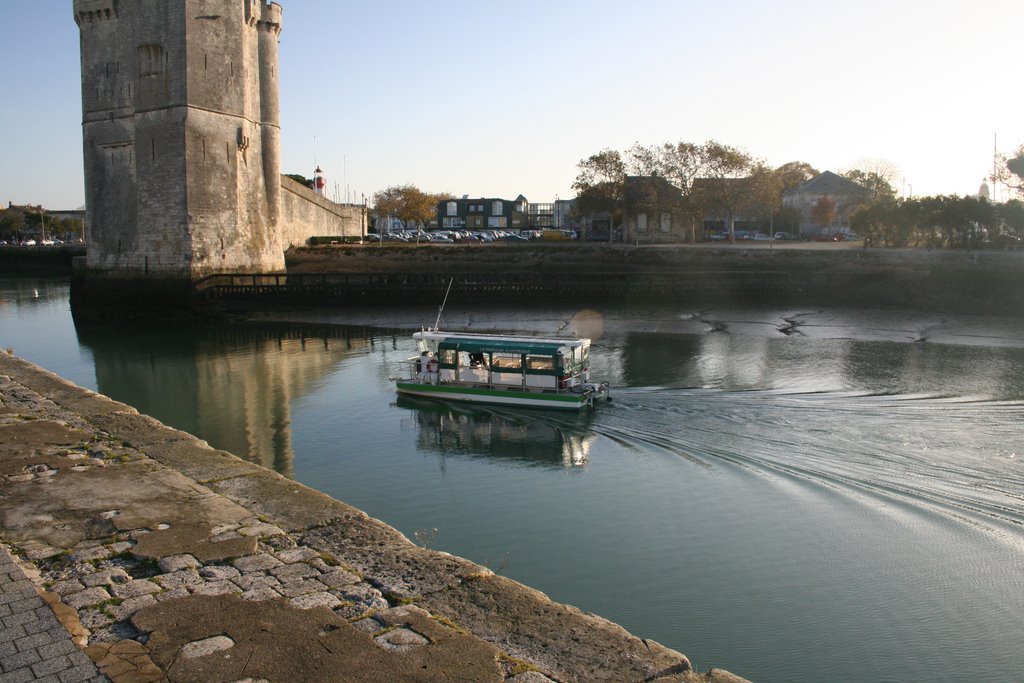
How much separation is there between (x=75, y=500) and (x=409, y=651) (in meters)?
4.44

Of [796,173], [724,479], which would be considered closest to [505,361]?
[724,479]

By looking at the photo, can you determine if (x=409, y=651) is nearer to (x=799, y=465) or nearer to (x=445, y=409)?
(x=799, y=465)

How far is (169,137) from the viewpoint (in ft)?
127

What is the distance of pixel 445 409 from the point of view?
2083 cm

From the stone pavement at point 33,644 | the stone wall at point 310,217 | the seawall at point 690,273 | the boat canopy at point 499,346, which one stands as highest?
the stone wall at point 310,217

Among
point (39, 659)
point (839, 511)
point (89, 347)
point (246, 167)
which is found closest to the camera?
point (39, 659)

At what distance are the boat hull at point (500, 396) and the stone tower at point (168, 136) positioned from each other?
21.6m

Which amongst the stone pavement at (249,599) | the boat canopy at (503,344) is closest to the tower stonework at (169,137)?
the boat canopy at (503,344)

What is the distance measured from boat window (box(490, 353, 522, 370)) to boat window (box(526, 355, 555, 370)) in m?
0.34

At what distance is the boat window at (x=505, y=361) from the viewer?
69.3 feet

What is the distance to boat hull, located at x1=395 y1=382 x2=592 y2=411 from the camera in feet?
65.1

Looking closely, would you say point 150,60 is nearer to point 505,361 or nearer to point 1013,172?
point 505,361

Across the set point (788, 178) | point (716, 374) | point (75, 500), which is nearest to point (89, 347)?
point (716, 374)

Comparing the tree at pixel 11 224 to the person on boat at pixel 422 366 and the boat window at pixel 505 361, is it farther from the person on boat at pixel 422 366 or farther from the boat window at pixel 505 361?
→ the boat window at pixel 505 361
